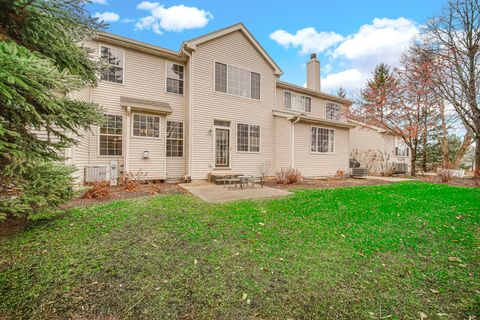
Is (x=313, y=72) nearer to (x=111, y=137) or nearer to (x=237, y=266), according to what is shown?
(x=111, y=137)

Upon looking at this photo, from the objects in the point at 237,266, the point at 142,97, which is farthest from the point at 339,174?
the point at 237,266

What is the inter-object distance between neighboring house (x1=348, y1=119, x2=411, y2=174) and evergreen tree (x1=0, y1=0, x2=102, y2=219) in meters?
17.8

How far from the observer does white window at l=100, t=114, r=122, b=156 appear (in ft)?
29.3

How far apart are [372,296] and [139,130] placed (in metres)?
9.49

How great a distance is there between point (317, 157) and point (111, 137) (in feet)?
36.0

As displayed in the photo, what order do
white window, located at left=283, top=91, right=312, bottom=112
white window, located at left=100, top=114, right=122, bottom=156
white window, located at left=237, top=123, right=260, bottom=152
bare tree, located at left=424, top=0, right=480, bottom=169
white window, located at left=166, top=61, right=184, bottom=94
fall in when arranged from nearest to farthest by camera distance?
white window, located at left=100, top=114, right=122, bottom=156, white window, located at left=166, top=61, right=184, bottom=94, white window, located at left=237, top=123, right=260, bottom=152, bare tree, located at left=424, top=0, right=480, bottom=169, white window, located at left=283, top=91, right=312, bottom=112

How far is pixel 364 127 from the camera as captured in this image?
16.3 meters

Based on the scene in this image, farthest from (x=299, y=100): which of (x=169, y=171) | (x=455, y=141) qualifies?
(x=455, y=141)

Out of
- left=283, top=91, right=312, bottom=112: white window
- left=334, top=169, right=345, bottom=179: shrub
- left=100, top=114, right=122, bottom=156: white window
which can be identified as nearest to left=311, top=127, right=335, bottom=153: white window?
left=334, top=169, right=345, bottom=179: shrub

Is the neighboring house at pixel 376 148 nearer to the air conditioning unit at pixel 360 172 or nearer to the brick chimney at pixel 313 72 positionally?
the air conditioning unit at pixel 360 172

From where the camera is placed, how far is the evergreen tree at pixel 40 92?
227 centimetres

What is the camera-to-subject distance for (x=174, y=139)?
10.3 meters

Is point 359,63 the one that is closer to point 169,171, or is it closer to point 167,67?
point 167,67

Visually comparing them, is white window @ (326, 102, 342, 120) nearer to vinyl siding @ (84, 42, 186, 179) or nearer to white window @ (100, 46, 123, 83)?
vinyl siding @ (84, 42, 186, 179)
